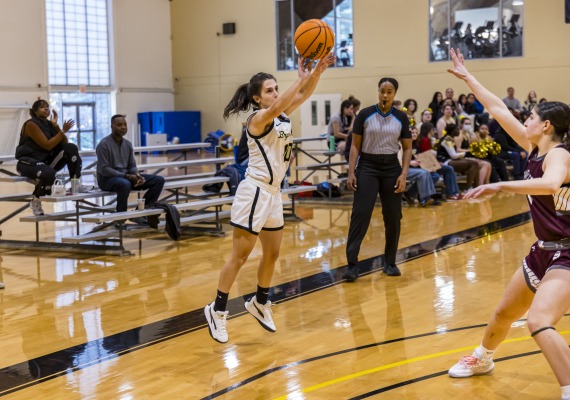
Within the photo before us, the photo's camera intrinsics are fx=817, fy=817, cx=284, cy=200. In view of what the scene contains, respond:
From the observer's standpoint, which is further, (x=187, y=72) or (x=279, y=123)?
(x=187, y=72)

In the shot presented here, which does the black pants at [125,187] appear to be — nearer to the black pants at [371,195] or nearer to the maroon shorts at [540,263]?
the black pants at [371,195]

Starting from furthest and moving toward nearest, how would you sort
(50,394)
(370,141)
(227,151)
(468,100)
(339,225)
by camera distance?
(227,151) < (468,100) < (339,225) < (370,141) < (50,394)

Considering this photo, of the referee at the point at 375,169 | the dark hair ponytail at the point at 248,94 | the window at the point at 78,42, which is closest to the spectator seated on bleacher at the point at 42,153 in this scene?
the referee at the point at 375,169

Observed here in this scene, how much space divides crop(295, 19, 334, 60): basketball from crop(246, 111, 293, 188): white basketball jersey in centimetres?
47

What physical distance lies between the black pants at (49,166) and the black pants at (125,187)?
0.51m

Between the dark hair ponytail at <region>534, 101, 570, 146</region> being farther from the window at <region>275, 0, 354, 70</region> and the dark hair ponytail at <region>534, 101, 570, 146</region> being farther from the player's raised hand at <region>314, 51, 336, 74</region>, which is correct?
the window at <region>275, 0, 354, 70</region>

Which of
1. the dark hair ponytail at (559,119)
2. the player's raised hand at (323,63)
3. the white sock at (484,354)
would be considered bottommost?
the white sock at (484,354)

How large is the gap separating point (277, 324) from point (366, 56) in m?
19.2

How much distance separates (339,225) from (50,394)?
21.2ft

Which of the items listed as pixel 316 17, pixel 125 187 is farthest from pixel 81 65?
pixel 125 187

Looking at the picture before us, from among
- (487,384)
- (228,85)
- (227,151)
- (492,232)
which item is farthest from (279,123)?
(228,85)

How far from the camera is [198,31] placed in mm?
27109

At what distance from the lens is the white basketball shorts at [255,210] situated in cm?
495

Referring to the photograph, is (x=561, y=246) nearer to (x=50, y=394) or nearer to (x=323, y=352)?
(x=323, y=352)
